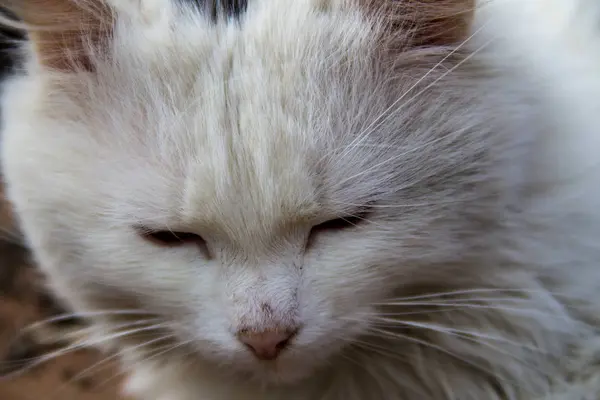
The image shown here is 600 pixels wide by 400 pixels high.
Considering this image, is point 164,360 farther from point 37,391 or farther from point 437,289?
point 37,391

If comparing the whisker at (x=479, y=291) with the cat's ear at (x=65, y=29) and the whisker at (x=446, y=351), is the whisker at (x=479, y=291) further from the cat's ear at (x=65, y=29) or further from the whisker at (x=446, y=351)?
the cat's ear at (x=65, y=29)

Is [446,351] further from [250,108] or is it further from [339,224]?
[250,108]

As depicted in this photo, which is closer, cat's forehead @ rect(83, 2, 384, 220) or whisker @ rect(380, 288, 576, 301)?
cat's forehead @ rect(83, 2, 384, 220)

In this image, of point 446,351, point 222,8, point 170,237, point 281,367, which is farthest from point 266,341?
point 222,8

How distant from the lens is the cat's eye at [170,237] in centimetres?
91

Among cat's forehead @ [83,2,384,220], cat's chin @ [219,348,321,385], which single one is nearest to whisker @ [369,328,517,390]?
cat's chin @ [219,348,321,385]

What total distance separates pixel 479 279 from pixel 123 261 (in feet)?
1.66

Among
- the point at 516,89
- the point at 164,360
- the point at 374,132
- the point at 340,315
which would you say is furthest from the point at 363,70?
the point at 164,360

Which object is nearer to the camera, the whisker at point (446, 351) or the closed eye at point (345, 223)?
the closed eye at point (345, 223)

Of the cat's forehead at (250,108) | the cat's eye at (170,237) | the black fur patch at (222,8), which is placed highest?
the black fur patch at (222,8)

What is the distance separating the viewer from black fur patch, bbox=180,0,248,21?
0.89 m

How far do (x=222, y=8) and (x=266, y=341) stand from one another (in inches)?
16.7

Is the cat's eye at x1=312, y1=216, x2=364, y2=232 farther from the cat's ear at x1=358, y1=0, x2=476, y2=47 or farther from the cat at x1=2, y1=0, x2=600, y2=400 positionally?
the cat's ear at x1=358, y1=0, x2=476, y2=47

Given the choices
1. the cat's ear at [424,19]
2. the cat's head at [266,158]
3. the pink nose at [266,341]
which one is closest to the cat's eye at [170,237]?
the cat's head at [266,158]
